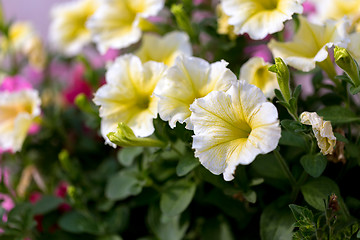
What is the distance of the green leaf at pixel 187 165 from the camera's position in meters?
0.44

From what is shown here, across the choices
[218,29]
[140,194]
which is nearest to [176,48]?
[218,29]

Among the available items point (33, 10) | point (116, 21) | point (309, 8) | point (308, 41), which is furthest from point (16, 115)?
point (33, 10)

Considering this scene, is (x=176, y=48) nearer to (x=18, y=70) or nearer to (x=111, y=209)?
(x=111, y=209)

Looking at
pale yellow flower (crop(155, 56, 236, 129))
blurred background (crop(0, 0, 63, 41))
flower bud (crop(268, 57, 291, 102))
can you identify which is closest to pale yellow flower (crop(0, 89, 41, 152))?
pale yellow flower (crop(155, 56, 236, 129))

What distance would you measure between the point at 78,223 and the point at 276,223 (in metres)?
0.28

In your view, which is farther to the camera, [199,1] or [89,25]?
[199,1]

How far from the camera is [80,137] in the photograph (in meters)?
0.75

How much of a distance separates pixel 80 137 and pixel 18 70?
0.19 meters

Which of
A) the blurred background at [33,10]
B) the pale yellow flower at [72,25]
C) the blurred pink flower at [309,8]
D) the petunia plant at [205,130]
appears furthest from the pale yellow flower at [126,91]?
the blurred background at [33,10]

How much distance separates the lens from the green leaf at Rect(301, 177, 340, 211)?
43 cm

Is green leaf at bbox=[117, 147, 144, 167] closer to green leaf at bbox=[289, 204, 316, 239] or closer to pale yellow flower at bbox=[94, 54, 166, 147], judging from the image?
pale yellow flower at bbox=[94, 54, 166, 147]

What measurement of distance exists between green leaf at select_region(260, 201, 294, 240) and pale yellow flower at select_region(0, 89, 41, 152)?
329mm

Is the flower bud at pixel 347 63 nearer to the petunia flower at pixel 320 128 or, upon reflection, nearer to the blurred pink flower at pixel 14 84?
the petunia flower at pixel 320 128

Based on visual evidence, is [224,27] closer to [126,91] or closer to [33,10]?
[126,91]
